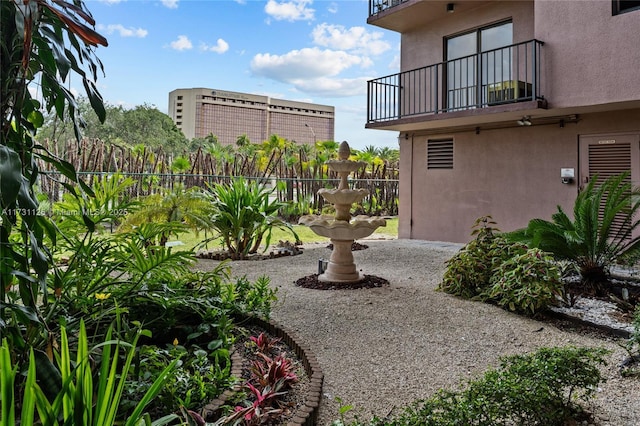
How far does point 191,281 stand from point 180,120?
175ft

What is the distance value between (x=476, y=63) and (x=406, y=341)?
7906mm

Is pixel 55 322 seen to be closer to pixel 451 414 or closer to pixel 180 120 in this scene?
pixel 451 414

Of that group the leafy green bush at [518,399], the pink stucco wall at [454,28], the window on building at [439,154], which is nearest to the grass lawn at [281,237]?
the window on building at [439,154]

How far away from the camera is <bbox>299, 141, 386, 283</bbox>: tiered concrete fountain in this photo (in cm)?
600

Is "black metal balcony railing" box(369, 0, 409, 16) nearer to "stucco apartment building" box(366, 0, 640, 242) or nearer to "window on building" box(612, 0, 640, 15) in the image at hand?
"stucco apartment building" box(366, 0, 640, 242)

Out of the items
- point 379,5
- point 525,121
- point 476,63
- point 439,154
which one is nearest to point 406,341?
point 525,121

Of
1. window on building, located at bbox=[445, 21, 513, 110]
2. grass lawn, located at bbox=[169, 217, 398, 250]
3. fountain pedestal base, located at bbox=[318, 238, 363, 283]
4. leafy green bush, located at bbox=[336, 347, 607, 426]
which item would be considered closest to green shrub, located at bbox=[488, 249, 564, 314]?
fountain pedestal base, located at bbox=[318, 238, 363, 283]

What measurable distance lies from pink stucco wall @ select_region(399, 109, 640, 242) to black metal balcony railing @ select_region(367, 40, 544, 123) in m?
0.82

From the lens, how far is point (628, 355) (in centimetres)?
351

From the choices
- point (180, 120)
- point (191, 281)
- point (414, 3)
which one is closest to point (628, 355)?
point (191, 281)

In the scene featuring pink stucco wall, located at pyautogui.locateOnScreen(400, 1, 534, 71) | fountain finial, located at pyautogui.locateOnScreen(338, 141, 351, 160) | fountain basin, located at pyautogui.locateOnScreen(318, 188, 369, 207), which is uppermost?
pink stucco wall, located at pyautogui.locateOnScreen(400, 1, 534, 71)

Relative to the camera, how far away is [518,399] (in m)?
2.18

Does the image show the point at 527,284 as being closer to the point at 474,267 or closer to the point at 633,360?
the point at 474,267

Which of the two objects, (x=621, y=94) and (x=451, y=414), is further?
(x=621, y=94)
